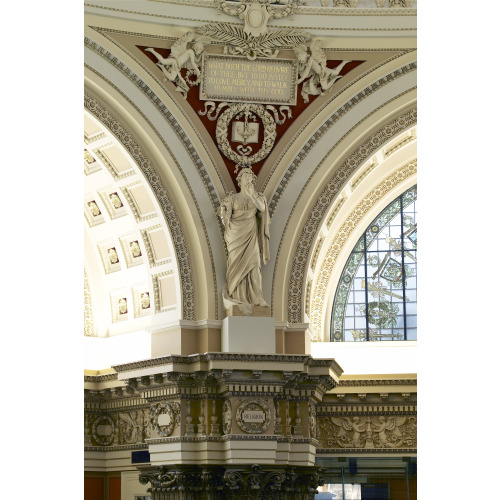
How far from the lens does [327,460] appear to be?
19391 millimetres

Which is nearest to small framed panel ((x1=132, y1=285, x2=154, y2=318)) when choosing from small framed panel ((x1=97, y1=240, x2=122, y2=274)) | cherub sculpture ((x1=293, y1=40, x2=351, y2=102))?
small framed panel ((x1=97, y1=240, x2=122, y2=274))

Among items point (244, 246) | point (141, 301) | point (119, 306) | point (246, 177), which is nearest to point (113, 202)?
point (141, 301)

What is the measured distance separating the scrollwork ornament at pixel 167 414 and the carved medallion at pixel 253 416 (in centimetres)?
112

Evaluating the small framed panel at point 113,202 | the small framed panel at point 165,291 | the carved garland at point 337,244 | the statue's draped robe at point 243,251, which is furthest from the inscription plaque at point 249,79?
the carved garland at point 337,244

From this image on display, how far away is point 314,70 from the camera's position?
17234 millimetres

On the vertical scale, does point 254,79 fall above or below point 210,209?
above

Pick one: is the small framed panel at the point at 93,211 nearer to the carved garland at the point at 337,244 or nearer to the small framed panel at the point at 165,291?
the small framed panel at the point at 165,291

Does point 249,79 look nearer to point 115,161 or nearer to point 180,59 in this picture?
point 180,59

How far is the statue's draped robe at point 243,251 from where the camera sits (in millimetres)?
16484
